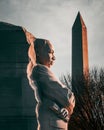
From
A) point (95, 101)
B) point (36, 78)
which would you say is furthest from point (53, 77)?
point (95, 101)

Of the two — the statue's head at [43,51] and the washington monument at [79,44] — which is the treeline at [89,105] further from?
the washington monument at [79,44]

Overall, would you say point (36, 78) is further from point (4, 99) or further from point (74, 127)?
point (74, 127)

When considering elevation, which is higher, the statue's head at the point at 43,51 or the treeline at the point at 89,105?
the statue's head at the point at 43,51

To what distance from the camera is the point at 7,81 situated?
780 cm

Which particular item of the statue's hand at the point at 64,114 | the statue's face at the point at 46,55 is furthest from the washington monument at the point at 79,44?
the statue's hand at the point at 64,114

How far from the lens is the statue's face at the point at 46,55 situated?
8477 millimetres

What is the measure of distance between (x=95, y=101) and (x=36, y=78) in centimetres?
1765

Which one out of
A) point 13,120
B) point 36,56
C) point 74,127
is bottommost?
point 74,127

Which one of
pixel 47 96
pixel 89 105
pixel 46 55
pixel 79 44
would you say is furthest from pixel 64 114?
pixel 79 44

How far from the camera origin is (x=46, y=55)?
8508mm

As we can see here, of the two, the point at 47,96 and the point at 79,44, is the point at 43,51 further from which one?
the point at 79,44

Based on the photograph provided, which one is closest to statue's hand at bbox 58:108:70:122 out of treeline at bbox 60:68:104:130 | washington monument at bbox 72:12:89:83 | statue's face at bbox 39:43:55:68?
statue's face at bbox 39:43:55:68

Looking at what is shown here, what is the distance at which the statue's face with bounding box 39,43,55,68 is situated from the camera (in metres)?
8.48

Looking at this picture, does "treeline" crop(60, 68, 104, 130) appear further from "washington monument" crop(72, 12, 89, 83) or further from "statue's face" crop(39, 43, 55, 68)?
"washington monument" crop(72, 12, 89, 83)
